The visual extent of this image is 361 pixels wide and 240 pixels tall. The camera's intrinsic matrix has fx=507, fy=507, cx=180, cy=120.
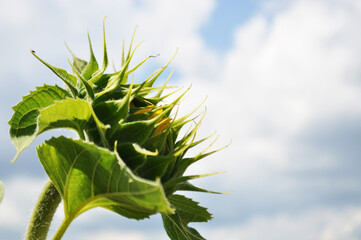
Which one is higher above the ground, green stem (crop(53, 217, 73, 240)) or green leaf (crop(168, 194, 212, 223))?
green leaf (crop(168, 194, 212, 223))

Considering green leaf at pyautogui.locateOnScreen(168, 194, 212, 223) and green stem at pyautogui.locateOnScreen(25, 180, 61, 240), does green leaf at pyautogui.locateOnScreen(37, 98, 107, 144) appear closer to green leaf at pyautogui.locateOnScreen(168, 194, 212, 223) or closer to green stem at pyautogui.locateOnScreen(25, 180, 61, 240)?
green stem at pyautogui.locateOnScreen(25, 180, 61, 240)

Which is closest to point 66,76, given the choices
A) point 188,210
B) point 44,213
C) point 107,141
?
point 107,141

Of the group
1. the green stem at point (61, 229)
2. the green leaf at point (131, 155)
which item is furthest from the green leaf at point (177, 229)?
the green leaf at point (131, 155)

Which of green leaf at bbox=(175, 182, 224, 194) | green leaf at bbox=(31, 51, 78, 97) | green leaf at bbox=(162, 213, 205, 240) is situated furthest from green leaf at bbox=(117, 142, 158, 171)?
green leaf at bbox=(162, 213, 205, 240)

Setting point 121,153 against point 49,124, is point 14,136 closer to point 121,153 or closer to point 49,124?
point 49,124

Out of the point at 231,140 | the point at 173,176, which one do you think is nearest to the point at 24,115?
the point at 173,176

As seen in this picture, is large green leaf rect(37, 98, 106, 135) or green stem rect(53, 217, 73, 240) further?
green stem rect(53, 217, 73, 240)
